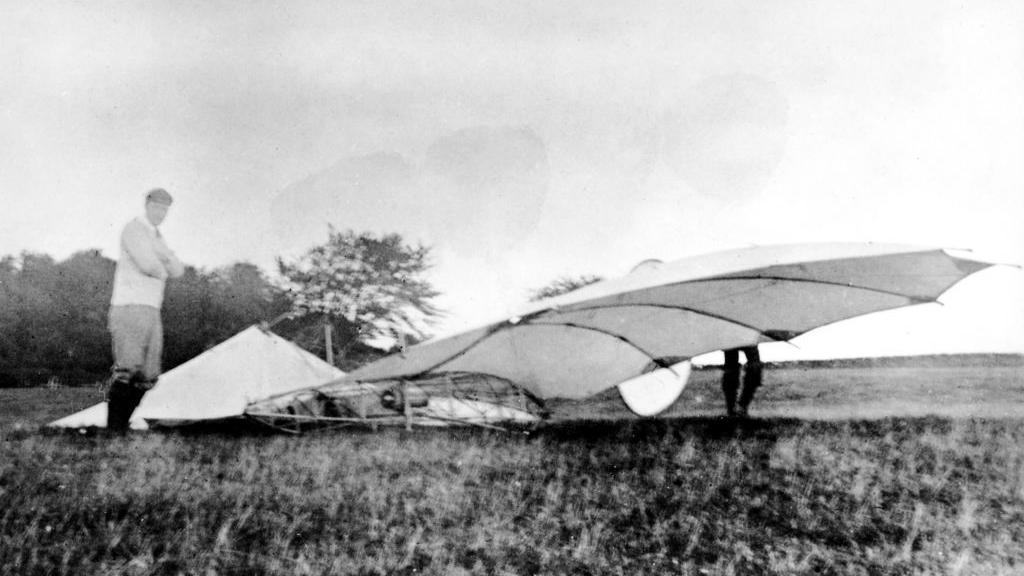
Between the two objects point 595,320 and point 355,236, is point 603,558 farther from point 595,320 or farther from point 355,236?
point 355,236

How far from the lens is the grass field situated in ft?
9.37

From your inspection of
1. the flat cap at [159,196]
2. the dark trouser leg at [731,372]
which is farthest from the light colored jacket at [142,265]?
the dark trouser leg at [731,372]

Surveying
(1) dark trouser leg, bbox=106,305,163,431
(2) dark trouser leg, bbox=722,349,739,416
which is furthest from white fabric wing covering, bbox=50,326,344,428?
(2) dark trouser leg, bbox=722,349,739,416

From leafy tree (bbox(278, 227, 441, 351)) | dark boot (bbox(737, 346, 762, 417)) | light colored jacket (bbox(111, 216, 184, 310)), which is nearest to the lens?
light colored jacket (bbox(111, 216, 184, 310))

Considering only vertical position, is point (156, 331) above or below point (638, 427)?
above

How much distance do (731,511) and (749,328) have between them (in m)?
2.77

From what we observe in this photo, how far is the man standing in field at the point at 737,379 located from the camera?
6.20 m

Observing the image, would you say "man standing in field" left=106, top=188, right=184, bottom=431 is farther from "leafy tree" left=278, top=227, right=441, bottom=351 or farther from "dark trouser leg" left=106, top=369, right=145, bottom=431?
"leafy tree" left=278, top=227, right=441, bottom=351

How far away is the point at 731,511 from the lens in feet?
11.1

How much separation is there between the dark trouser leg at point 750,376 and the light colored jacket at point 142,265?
454cm

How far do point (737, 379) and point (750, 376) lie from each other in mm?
201

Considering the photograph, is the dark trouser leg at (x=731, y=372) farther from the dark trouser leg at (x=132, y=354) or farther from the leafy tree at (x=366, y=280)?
the leafy tree at (x=366, y=280)

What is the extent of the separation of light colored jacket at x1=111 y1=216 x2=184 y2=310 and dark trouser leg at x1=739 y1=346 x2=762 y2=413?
454 centimetres

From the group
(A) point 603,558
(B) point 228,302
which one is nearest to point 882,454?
(A) point 603,558
